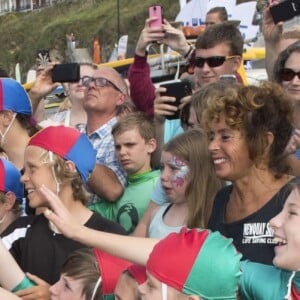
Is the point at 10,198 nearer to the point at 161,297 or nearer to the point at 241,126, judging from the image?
the point at 241,126

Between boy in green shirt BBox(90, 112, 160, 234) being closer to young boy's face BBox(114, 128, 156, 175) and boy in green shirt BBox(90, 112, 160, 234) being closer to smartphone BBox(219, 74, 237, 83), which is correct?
young boy's face BBox(114, 128, 156, 175)

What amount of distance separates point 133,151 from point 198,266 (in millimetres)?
1855

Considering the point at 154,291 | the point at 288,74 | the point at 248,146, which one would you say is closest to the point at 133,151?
the point at 288,74

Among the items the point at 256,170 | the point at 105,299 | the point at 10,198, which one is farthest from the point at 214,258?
the point at 10,198

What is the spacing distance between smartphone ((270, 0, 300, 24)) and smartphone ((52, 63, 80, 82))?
1115 millimetres

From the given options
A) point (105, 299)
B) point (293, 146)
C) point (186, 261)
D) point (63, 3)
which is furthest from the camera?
point (63, 3)

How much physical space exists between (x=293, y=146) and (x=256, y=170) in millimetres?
310

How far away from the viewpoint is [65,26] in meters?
51.6

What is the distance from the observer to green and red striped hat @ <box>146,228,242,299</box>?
2102 mm

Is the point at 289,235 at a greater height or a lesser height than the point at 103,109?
greater

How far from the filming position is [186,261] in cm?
211

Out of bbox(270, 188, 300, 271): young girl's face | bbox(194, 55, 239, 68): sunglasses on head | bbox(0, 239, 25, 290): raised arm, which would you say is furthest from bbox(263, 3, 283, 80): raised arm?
bbox(270, 188, 300, 271): young girl's face

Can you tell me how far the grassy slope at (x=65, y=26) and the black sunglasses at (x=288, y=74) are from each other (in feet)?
110

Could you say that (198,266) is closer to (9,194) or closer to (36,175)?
(36,175)
